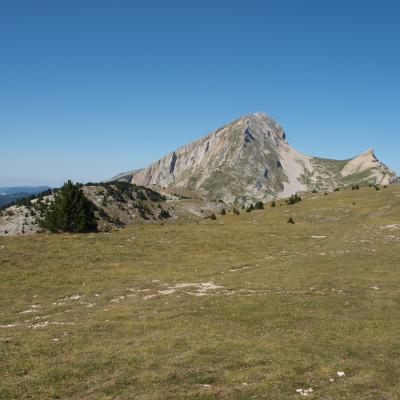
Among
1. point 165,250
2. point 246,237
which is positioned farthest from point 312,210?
point 165,250

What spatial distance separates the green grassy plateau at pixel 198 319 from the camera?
61.9 feet

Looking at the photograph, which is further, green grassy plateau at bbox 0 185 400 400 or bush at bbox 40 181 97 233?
bush at bbox 40 181 97 233

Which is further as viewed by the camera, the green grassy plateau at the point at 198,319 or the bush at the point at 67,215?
the bush at the point at 67,215

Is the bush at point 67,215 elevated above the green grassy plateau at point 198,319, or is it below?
above

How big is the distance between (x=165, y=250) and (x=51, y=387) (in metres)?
41.5

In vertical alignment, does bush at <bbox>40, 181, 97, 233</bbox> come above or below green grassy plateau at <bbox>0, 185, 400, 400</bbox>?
above

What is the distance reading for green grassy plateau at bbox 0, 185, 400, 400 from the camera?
18.9m

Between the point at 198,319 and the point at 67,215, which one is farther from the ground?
the point at 67,215

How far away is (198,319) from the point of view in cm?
2917

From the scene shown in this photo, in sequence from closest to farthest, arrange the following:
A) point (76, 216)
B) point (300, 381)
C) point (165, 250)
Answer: point (300, 381) → point (165, 250) → point (76, 216)

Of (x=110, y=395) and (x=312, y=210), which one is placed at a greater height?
(x=312, y=210)

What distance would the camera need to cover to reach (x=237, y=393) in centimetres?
1767

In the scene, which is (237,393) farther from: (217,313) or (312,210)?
(312,210)

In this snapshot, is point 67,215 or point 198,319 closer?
point 198,319
